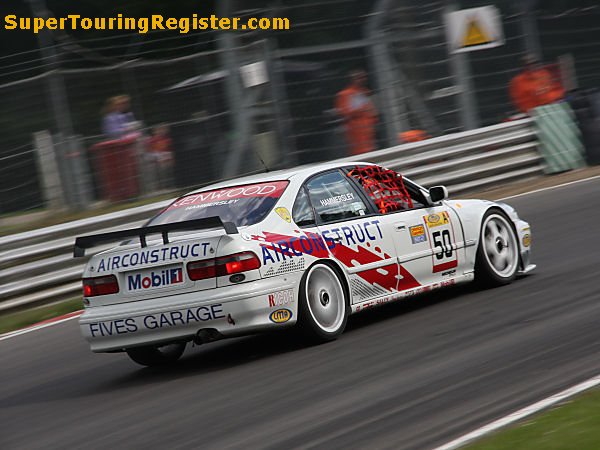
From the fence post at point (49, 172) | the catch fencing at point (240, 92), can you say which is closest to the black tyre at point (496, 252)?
the catch fencing at point (240, 92)

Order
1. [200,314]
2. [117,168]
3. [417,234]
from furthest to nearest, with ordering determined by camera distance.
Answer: [117,168] → [417,234] → [200,314]

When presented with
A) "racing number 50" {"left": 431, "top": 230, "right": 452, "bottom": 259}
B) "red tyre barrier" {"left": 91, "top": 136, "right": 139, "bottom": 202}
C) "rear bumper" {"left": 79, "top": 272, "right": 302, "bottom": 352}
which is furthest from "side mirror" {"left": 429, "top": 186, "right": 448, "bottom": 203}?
"red tyre barrier" {"left": 91, "top": 136, "right": 139, "bottom": 202}

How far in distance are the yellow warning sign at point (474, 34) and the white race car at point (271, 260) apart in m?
9.11

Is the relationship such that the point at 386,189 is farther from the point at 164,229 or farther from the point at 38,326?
the point at 38,326

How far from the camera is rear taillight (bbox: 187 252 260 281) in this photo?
748cm

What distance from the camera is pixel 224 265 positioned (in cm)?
749

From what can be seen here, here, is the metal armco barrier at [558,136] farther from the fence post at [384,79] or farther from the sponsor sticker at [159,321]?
the sponsor sticker at [159,321]

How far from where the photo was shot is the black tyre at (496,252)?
9.39m

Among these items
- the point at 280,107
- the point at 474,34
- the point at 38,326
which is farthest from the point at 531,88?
the point at 38,326

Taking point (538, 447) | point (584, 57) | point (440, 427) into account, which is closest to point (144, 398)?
point (440, 427)

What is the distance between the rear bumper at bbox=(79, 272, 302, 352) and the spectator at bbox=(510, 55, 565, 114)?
11.9m

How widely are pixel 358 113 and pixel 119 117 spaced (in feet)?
11.2

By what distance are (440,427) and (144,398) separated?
2.35 metres

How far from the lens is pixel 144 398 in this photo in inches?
279
